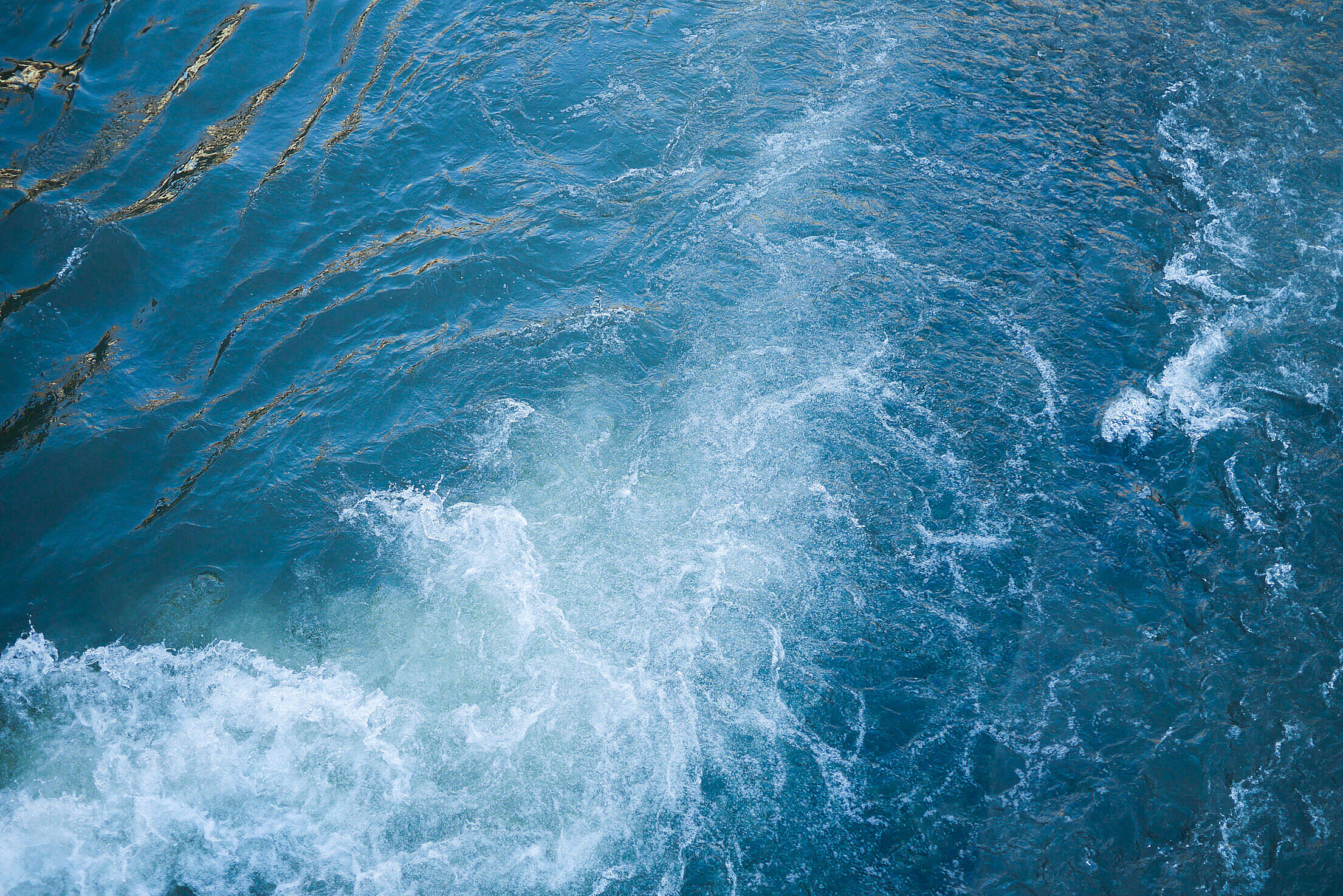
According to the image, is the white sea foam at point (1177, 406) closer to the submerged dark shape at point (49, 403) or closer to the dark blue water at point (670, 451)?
the dark blue water at point (670, 451)

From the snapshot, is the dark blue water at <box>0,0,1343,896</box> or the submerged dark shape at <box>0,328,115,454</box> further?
the submerged dark shape at <box>0,328,115,454</box>

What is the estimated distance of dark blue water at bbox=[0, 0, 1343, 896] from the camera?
344 inches

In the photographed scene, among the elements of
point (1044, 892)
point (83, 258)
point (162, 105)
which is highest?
point (162, 105)

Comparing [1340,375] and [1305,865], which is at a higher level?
[1340,375]

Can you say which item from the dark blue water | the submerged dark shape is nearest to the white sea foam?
the dark blue water

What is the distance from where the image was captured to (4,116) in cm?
1442

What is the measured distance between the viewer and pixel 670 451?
37.6 feet

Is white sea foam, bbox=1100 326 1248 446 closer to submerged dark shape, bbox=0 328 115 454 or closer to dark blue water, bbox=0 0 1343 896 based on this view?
dark blue water, bbox=0 0 1343 896

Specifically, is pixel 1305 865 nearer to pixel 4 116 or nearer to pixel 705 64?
pixel 705 64

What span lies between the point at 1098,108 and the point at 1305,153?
11.8 feet

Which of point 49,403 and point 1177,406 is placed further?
point 49,403

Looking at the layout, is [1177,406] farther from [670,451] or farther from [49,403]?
[49,403]

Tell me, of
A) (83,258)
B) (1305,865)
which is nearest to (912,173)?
(1305,865)

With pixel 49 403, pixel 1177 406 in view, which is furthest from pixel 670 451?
pixel 49 403
